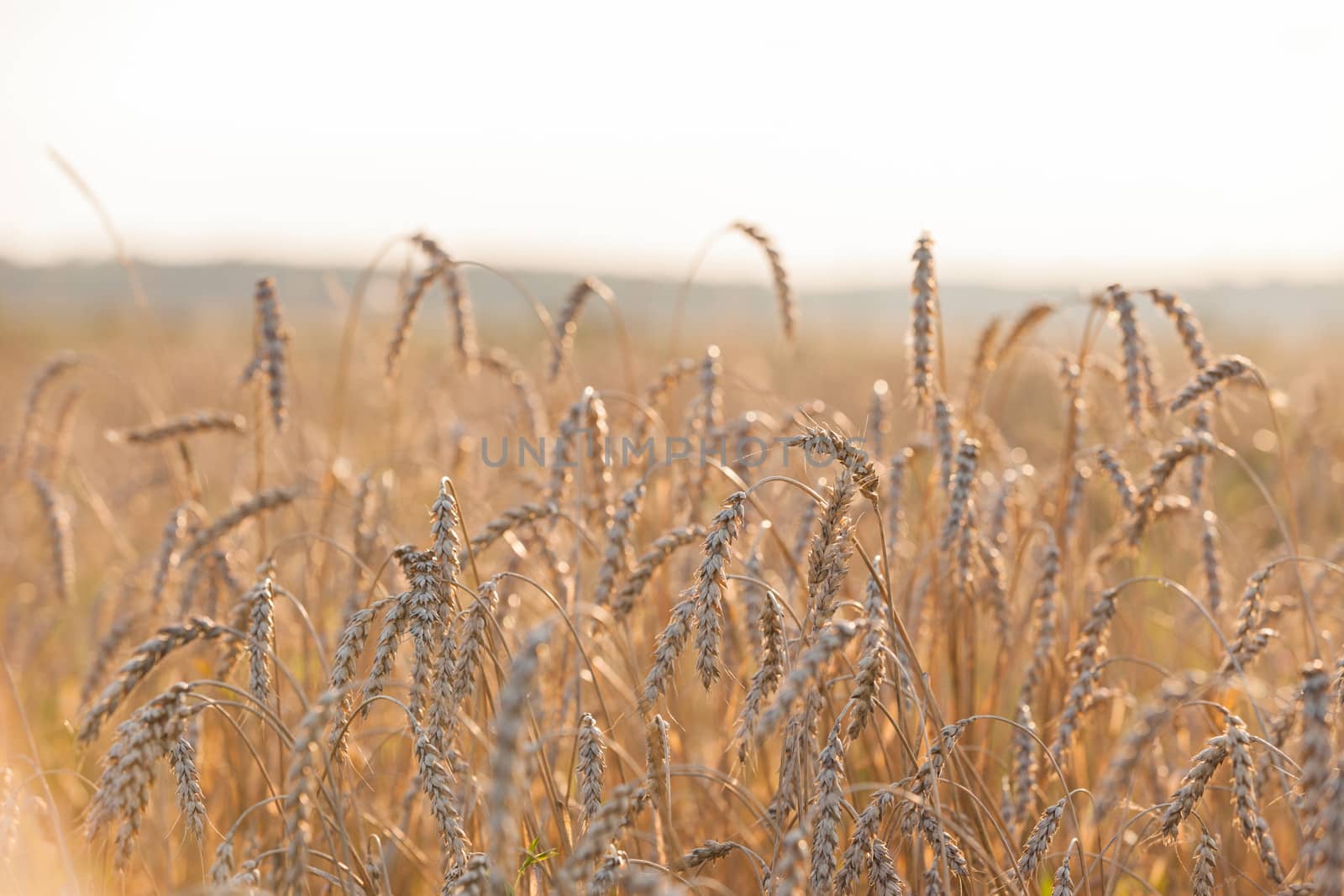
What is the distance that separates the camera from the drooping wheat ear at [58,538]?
345 cm

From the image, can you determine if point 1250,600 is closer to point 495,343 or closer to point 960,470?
point 960,470

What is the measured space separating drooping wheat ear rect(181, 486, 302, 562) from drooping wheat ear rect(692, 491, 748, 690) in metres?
1.61

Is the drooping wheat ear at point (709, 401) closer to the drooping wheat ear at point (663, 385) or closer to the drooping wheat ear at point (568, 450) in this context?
the drooping wheat ear at point (663, 385)

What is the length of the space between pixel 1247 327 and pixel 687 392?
1440 cm

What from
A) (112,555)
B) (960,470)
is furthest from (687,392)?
(960,470)

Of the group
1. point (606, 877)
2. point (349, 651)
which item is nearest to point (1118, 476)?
point (606, 877)

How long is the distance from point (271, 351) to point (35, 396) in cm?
172

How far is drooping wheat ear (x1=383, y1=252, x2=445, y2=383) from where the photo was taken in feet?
10.5

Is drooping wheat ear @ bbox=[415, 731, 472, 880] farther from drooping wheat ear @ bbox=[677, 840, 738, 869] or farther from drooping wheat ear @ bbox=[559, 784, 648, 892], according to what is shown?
drooping wheat ear @ bbox=[677, 840, 738, 869]

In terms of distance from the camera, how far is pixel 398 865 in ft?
10.8

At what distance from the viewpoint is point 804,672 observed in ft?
4.51

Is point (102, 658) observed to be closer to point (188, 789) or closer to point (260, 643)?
point (188, 789)

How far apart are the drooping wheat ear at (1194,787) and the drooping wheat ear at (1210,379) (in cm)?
93

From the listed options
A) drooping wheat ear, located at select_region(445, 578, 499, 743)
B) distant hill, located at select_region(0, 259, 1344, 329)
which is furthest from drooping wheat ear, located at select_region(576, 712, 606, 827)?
distant hill, located at select_region(0, 259, 1344, 329)
